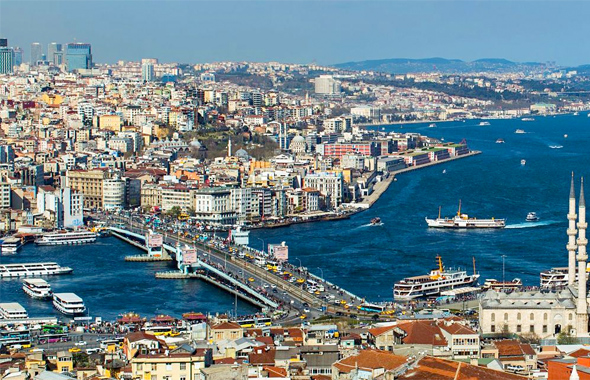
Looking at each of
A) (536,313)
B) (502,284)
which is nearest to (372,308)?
(502,284)

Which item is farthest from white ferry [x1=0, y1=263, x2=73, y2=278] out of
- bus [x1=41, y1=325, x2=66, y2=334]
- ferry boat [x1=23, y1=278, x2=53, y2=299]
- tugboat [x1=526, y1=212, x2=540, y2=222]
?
tugboat [x1=526, y1=212, x2=540, y2=222]

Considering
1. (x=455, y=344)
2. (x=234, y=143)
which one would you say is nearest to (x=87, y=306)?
(x=455, y=344)

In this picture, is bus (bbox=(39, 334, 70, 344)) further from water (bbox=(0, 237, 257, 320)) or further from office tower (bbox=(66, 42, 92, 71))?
office tower (bbox=(66, 42, 92, 71))

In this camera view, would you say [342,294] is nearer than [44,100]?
Yes

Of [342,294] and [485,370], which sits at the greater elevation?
[485,370]

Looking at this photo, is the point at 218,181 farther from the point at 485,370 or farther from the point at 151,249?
the point at 485,370

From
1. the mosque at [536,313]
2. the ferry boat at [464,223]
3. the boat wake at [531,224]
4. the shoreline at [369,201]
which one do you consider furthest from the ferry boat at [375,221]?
the mosque at [536,313]

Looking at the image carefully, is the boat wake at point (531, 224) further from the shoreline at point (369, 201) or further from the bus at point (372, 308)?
the bus at point (372, 308)
